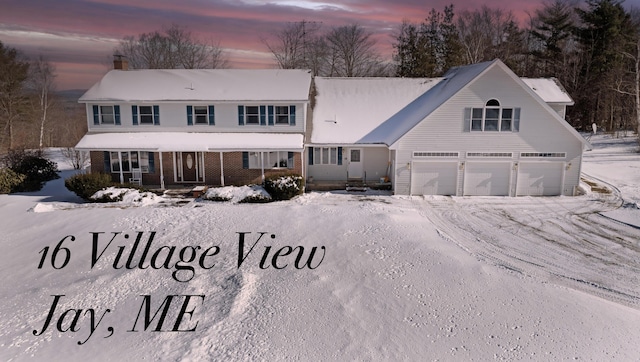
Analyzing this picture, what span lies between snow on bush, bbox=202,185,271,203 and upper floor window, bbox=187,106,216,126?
5029mm

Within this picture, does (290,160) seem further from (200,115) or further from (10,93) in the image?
(10,93)

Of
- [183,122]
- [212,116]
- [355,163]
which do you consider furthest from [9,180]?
[355,163]

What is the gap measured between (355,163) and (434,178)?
4.56 meters

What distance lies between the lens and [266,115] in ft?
80.5

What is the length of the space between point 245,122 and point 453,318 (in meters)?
17.1

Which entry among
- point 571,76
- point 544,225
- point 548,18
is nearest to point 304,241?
point 544,225

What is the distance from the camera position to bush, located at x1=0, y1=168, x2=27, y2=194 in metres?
22.7

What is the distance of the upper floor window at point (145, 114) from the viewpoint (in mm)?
24656

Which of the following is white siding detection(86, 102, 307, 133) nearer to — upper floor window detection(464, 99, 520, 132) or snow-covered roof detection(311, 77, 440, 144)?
snow-covered roof detection(311, 77, 440, 144)

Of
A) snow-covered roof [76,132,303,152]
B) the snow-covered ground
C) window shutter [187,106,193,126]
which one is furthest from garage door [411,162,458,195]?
window shutter [187,106,193,126]

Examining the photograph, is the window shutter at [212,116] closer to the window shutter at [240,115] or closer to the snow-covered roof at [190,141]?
the snow-covered roof at [190,141]

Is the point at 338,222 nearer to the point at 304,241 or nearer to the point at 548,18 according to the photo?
the point at 304,241

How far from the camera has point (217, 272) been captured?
13633mm

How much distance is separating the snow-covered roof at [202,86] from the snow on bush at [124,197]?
5.90m
